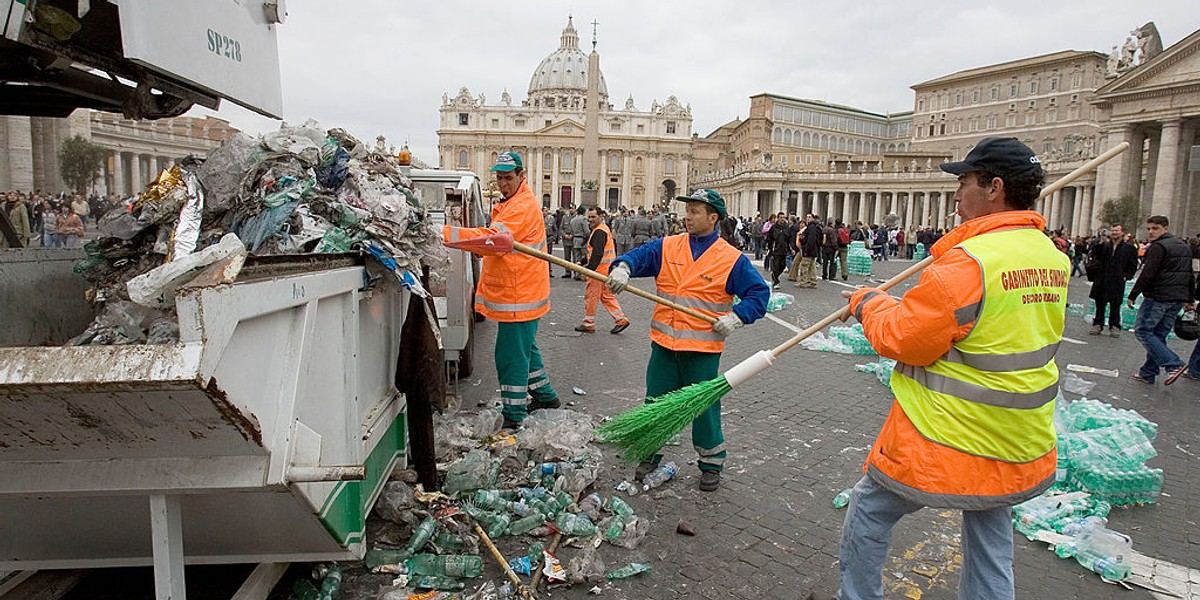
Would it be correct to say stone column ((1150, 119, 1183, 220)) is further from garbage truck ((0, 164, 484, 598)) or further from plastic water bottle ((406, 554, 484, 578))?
garbage truck ((0, 164, 484, 598))

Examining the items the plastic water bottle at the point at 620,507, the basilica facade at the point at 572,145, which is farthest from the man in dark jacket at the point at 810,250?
the basilica facade at the point at 572,145

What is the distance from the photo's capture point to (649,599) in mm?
2957

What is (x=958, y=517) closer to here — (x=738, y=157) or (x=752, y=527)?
(x=752, y=527)

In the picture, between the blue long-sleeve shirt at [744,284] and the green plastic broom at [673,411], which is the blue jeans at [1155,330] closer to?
the green plastic broom at [673,411]

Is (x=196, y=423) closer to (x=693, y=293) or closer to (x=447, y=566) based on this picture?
(x=447, y=566)

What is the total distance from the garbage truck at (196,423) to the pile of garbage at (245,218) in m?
0.20

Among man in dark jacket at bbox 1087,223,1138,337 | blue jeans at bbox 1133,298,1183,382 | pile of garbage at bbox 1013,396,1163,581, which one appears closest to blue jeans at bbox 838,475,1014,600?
pile of garbage at bbox 1013,396,1163,581

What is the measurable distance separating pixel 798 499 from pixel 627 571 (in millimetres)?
1353

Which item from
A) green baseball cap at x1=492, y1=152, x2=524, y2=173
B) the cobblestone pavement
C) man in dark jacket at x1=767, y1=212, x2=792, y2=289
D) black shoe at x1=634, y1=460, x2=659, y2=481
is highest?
green baseball cap at x1=492, y1=152, x2=524, y2=173

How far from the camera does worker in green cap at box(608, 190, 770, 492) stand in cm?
399

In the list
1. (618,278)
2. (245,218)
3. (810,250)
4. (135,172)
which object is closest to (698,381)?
(618,278)

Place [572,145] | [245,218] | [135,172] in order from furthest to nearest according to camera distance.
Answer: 1. [572,145]
2. [135,172]
3. [245,218]

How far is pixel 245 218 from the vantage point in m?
2.84

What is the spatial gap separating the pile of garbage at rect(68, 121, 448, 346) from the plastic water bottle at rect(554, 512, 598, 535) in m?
1.43
